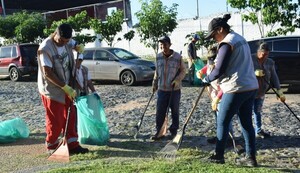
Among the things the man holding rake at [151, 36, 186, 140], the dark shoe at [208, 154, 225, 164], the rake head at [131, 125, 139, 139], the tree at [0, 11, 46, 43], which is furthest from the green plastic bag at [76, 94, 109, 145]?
the tree at [0, 11, 46, 43]

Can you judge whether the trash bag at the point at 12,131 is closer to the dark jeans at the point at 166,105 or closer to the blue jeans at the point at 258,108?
the dark jeans at the point at 166,105

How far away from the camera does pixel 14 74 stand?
18.2 m

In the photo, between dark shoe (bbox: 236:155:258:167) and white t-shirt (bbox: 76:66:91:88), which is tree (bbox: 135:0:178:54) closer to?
white t-shirt (bbox: 76:66:91:88)

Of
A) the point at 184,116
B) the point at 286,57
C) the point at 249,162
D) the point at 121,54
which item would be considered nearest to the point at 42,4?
the point at 121,54

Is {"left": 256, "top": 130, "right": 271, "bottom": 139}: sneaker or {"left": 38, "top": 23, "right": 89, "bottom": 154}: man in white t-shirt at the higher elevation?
{"left": 38, "top": 23, "right": 89, "bottom": 154}: man in white t-shirt

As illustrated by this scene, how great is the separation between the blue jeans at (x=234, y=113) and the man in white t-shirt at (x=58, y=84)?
2.08 metres

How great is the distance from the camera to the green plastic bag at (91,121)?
643 centimetres

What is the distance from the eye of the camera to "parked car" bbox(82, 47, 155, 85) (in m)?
14.4

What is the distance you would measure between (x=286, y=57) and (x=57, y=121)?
301 inches

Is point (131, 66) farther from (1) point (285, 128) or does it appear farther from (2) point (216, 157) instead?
(2) point (216, 157)

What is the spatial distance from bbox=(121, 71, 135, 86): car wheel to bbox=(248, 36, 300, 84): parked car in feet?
14.6

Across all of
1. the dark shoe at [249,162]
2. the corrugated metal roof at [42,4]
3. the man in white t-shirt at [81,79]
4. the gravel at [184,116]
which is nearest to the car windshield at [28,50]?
the gravel at [184,116]

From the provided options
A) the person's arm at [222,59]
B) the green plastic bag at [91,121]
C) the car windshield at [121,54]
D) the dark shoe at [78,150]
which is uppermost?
the person's arm at [222,59]

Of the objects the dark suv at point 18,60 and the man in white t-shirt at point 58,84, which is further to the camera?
the dark suv at point 18,60
